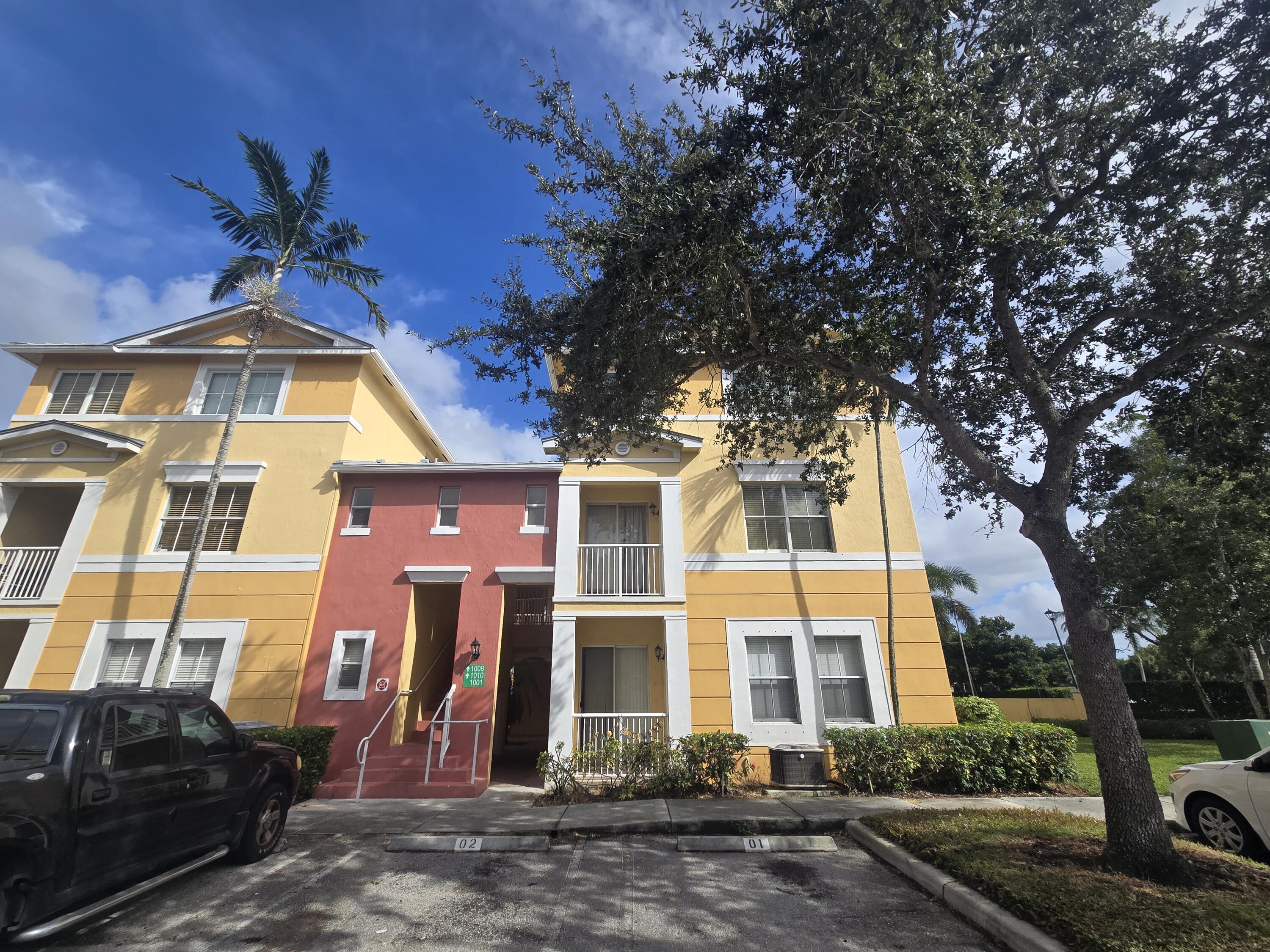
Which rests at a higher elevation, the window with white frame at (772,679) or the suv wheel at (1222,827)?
the window with white frame at (772,679)

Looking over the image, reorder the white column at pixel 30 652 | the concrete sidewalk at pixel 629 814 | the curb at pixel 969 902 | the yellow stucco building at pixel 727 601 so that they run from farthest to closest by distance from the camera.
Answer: the white column at pixel 30 652 < the yellow stucco building at pixel 727 601 < the concrete sidewalk at pixel 629 814 < the curb at pixel 969 902

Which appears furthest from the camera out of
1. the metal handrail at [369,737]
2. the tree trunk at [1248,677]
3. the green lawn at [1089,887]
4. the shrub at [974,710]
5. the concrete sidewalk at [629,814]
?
the tree trunk at [1248,677]

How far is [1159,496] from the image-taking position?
1856cm

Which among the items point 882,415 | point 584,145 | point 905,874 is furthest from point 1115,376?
point 584,145

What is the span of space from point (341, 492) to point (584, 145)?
9604 mm

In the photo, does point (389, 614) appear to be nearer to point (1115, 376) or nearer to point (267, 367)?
point (267, 367)

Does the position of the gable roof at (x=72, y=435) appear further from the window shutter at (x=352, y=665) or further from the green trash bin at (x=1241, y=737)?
the green trash bin at (x=1241, y=737)

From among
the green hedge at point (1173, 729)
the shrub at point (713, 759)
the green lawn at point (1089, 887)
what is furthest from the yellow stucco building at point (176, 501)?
the green hedge at point (1173, 729)

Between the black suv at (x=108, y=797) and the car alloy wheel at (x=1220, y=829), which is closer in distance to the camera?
the black suv at (x=108, y=797)

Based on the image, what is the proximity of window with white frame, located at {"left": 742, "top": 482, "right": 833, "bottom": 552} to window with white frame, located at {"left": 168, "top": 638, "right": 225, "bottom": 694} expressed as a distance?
11.4m

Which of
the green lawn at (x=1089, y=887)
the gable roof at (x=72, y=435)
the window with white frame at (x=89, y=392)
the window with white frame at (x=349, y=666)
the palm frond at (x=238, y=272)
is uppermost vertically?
the palm frond at (x=238, y=272)

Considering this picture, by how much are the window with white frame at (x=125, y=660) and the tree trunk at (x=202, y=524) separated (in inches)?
19.2

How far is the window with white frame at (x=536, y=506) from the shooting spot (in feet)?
43.5

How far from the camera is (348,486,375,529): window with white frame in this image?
43.9ft
